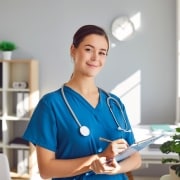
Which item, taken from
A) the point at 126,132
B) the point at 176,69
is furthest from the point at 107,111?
the point at 176,69

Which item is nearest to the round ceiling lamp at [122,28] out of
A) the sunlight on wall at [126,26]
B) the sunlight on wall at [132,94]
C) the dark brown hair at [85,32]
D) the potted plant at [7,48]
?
the sunlight on wall at [126,26]

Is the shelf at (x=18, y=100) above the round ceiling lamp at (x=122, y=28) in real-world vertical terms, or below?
below

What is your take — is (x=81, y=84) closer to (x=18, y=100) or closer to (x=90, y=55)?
(x=90, y=55)

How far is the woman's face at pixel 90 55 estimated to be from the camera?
1051mm

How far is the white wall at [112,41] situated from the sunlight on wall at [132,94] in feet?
0.04

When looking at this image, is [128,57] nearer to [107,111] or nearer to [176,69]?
[176,69]

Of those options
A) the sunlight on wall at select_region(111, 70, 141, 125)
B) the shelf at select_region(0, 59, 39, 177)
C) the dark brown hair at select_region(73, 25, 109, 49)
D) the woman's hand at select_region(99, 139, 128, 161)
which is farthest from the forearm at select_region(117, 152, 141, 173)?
the shelf at select_region(0, 59, 39, 177)

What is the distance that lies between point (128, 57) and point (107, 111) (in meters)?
2.55

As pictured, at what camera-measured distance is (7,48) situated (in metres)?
3.68

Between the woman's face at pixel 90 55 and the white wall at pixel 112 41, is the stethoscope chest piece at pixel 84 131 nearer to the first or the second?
the woman's face at pixel 90 55

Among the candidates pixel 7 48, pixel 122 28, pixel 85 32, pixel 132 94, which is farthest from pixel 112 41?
pixel 85 32

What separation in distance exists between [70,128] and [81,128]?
37mm

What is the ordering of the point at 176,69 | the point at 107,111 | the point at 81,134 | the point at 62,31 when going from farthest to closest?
the point at 62,31 < the point at 176,69 < the point at 107,111 < the point at 81,134

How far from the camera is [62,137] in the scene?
1.03 metres
